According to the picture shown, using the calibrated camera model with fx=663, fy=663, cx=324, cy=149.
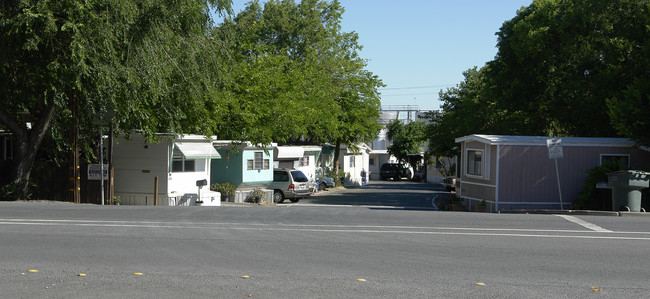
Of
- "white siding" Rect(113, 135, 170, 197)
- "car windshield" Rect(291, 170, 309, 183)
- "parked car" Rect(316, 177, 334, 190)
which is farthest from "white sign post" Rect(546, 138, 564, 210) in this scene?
"parked car" Rect(316, 177, 334, 190)

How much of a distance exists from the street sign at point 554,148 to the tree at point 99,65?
10780mm

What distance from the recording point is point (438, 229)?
1347 cm

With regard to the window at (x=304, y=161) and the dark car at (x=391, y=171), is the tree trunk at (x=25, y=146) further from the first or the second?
the dark car at (x=391, y=171)

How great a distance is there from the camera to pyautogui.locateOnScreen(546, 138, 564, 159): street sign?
2083cm

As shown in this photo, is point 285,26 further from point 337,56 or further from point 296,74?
point 296,74

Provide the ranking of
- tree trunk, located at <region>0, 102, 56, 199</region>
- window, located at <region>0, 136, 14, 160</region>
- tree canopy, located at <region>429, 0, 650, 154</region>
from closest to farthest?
1. tree trunk, located at <region>0, 102, 56, 199</region>
2. tree canopy, located at <region>429, 0, 650, 154</region>
3. window, located at <region>0, 136, 14, 160</region>

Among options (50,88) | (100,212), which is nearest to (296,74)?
(50,88)

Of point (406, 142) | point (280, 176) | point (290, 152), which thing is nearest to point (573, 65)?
point (280, 176)

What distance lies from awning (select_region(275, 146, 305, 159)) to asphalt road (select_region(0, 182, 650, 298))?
20924mm

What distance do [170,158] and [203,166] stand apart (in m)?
2.27

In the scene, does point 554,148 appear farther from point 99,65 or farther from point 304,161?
point 304,161

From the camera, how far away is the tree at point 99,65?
16.7 m

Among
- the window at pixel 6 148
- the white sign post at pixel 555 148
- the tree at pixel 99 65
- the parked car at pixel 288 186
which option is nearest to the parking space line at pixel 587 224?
the white sign post at pixel 555 148

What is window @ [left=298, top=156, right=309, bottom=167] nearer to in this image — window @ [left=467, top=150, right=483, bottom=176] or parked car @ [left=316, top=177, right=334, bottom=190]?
parked car @ [left=316, top=177, right=334, bottom=190]
